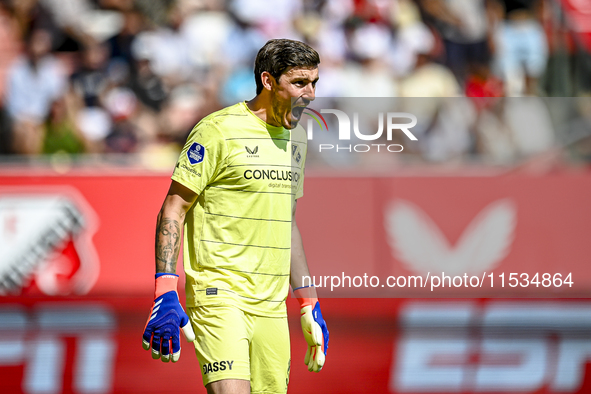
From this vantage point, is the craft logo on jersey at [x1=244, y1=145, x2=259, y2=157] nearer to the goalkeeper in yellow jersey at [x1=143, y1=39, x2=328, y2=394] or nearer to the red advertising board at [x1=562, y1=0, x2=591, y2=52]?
the goalkeeper in yellow jersey at [x1=143, y1=39, x2=328, y2=394]

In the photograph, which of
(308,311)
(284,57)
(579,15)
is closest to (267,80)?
(284,57)

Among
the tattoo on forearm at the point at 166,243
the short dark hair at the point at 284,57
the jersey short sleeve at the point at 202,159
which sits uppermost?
the short dark hair at the point at 284,57

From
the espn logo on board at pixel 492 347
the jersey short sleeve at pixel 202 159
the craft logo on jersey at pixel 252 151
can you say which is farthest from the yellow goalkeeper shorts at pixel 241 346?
the espn logo on board at pixel 492 347

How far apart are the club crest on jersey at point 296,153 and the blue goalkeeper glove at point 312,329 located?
67 cm

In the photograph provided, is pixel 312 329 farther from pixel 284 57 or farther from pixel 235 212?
pixel 284 57

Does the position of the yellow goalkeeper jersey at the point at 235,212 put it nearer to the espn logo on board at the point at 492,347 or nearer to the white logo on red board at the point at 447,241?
the espn logo on board at the point at 492,347

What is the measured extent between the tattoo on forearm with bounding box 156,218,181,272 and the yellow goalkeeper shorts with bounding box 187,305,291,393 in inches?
11.2

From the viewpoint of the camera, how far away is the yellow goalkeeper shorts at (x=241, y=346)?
3.48 m

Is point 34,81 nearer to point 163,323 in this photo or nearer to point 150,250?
point 150,250

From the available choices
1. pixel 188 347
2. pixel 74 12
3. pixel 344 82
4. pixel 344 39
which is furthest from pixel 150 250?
pixel 74 12

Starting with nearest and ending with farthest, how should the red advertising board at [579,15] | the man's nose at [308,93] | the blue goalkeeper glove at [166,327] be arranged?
1. the blue goalkeeper glove at [166,327]
2. the man's nose at [308,93]
3. the red advertising board at [579,15]

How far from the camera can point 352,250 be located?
6992 mm

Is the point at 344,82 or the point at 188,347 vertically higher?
the point at 344,82

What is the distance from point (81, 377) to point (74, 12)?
204 inches
